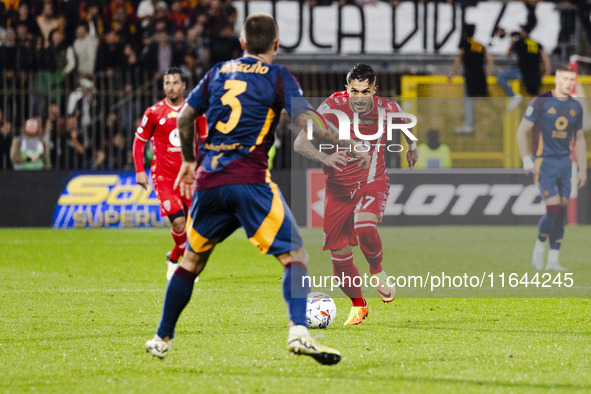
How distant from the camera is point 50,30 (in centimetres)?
1894

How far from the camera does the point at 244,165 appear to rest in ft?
17.6

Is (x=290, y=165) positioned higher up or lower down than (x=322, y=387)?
lower down

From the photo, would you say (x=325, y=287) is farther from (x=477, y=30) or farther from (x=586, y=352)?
(x=477, y=30)

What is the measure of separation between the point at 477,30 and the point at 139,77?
A: 7.67 metres

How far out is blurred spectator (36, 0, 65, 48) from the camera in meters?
18.9

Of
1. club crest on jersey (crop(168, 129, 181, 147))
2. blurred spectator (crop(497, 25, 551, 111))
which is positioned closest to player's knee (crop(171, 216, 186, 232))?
club crest on jersey (crop(168, 129, 181, 147))

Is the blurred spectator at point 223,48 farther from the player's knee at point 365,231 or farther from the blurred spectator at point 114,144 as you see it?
the player's knee at point 365,231

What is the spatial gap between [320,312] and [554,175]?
547 cm

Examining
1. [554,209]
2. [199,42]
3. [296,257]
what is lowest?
[554,209]

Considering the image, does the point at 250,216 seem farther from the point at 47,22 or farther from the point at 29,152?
the point at 47,22

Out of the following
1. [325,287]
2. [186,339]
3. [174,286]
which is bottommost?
[325,287]

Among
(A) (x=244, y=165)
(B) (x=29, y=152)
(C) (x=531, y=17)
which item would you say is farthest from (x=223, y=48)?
(A) (x=244, y=165)

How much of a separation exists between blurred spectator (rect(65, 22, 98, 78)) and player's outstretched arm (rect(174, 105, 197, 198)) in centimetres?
1383

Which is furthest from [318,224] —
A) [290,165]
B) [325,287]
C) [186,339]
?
[186,339]
